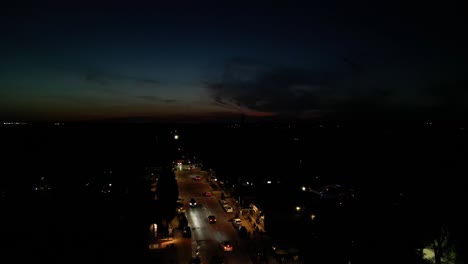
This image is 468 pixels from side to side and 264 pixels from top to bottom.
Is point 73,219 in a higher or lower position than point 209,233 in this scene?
higher

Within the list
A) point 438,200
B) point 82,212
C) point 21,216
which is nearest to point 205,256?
point 82,212

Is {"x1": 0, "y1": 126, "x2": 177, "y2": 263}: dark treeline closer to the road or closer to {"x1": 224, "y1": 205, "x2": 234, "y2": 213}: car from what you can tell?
the road

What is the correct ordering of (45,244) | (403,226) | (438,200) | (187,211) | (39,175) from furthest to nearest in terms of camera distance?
(39,175) < (187,211) < (438,200) < (403,226) < (45,244)

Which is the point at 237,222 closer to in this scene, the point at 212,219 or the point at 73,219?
the point at 212,219

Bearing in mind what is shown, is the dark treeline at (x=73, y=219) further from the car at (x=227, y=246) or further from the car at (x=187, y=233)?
the car at (x=227, y=246)

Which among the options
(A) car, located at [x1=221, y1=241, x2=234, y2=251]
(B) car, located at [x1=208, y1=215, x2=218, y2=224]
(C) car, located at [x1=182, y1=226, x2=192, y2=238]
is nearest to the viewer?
(A) car, located at [x1=221, y1=241, x2=234, y2=251]

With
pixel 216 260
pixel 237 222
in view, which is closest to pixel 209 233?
pixel 237 222

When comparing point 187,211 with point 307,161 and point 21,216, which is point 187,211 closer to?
point 21,216

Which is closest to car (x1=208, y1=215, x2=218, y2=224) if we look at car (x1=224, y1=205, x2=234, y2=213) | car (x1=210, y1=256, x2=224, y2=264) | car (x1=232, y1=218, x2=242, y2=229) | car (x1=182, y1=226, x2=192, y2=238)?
car (x1=232, y1=218, x2=242, y2=229)
